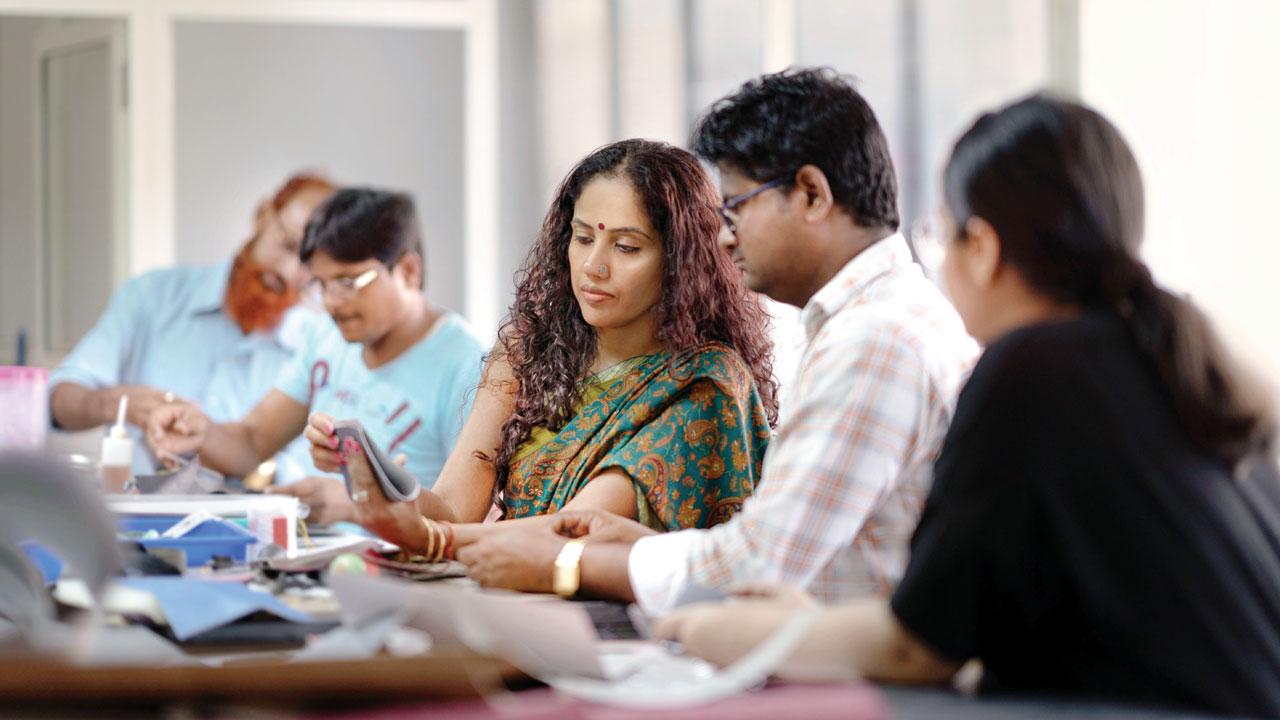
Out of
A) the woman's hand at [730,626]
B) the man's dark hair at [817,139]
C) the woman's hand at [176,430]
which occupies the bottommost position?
the woman's hand at [176,430]

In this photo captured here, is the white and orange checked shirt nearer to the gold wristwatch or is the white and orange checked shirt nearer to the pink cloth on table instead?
the gold wristwatch

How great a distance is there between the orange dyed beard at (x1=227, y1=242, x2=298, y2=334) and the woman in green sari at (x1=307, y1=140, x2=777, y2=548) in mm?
1946

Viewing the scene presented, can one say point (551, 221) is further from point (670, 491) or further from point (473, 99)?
point (473, 99)

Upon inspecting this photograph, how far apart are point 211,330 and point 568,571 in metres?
2.72

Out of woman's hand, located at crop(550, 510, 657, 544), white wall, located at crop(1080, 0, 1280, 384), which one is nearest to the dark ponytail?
woman's hand, located at crop(550, 510, 657, 544)

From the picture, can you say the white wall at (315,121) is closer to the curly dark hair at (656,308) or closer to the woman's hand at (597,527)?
the curly dark hair at (656,308)

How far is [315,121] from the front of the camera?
4777 mm

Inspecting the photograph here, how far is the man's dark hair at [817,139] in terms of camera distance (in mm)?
1620

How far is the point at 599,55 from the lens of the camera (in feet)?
15.5

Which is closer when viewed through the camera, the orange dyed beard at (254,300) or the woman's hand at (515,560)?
the woman's hand at (515,560)

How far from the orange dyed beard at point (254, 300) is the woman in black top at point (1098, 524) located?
319 cm

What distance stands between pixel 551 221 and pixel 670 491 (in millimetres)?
557

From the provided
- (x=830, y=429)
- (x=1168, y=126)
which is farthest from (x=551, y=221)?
(x=1168, y=126)

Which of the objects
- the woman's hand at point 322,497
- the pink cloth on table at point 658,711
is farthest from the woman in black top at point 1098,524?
the woman's hand at point 322,497
